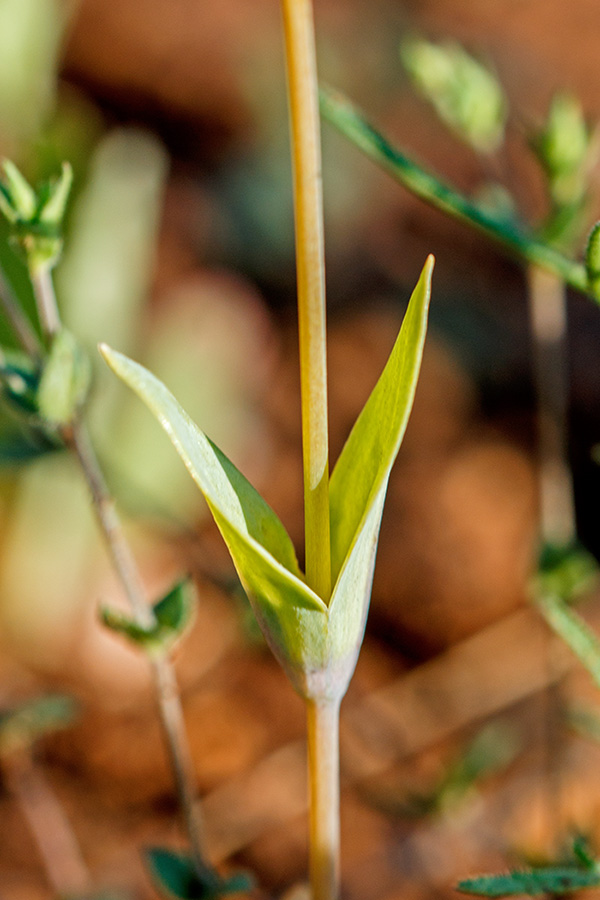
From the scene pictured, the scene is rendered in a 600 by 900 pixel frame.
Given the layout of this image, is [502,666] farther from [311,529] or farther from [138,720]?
[311,529]

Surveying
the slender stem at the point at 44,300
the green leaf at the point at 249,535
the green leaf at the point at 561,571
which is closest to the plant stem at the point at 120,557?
the slender stem at the point at 44,300

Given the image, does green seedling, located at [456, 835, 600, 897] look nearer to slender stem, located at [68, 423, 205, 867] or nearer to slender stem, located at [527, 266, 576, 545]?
slender stem, located at [68, 423, 205, 867]

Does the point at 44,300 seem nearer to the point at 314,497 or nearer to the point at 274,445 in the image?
the point at 314,497

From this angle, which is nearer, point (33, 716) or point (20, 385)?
point (20, 385)

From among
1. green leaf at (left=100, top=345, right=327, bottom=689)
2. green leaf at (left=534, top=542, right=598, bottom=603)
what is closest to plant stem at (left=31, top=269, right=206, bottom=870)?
green leaf at (left=100, top=345, right=327, bottom=689)

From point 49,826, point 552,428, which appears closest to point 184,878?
point 49,826

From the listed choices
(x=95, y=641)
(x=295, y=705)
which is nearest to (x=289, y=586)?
(x=295, y=705)
